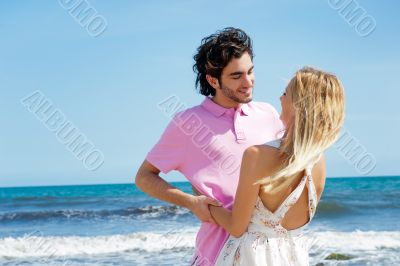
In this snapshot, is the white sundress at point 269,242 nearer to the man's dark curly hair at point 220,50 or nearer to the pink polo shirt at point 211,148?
the pink polo shirt at point 211,148

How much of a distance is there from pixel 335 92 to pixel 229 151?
0.61 meters

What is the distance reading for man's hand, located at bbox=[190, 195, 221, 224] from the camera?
2.65 metres

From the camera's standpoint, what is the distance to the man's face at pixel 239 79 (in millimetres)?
2814

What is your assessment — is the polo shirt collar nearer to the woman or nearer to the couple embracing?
the couple embracing

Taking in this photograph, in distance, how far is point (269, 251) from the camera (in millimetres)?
2566

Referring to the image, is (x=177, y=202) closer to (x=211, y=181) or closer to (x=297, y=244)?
(x=211, y=181)

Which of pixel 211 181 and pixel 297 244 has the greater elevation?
pixel 211 181

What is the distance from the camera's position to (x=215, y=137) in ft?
9.29

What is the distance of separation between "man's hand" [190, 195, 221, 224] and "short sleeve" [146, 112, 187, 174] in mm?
267

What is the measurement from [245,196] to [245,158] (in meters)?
0.16

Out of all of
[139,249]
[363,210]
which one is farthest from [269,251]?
[363,210]

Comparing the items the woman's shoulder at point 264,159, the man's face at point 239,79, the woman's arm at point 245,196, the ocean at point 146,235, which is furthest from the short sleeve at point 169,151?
the ocean at point 146,235

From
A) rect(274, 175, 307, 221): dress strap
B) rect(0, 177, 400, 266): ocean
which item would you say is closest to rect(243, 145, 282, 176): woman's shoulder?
rect(274, 175, 307, 221): dress strap

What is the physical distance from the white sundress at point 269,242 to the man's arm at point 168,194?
0.60 ft
